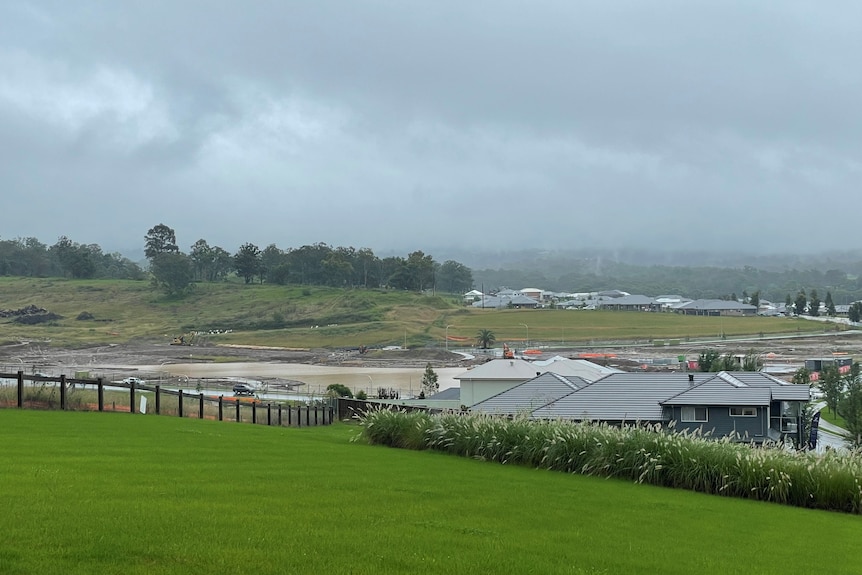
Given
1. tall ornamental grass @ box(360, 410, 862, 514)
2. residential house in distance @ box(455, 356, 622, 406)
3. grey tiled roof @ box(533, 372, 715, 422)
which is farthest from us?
residential house in distance @ box(455, 356, 622, 406)

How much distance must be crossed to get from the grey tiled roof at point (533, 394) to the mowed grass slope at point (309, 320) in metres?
86.7

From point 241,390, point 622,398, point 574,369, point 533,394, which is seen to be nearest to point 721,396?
point 622,398

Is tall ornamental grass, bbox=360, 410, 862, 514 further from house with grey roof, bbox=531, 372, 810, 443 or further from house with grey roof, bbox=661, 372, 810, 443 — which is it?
house with grey roof, bbox=661, 372, 810, 443

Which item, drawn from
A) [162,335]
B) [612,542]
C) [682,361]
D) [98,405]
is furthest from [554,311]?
[612,542]

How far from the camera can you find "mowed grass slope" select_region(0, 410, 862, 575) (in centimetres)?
750

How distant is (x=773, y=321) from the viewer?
173000mm

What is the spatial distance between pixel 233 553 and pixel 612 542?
398 centimetres

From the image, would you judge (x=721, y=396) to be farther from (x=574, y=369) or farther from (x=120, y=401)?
(x=120, y=401)

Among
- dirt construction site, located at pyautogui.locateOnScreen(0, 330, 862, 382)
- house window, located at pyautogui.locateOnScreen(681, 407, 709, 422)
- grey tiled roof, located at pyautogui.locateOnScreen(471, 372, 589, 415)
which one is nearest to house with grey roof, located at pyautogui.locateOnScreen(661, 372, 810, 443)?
house window, located at pyautogui.locateOnScreen(681, 407, 709, 422)

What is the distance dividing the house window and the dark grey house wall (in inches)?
6.4

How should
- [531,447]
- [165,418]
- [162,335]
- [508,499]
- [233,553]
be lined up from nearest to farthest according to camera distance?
1. [233,553]
2. [508,499]
3. [531,447]
4. [165,418]
5. [162,335]

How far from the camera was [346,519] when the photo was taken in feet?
30.6

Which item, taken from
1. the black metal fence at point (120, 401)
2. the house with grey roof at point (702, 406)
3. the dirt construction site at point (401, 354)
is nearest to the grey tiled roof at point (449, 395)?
the house with grey roof at point (702, 406)

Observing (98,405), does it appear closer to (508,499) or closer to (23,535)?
(508,499)
